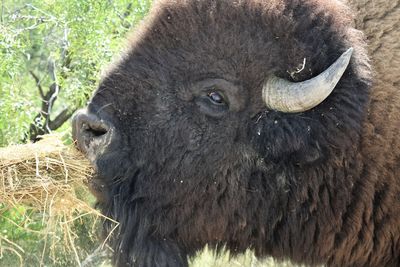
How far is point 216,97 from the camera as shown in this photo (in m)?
4.95

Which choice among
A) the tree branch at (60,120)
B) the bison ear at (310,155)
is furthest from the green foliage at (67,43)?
the bison ear at (310,155)

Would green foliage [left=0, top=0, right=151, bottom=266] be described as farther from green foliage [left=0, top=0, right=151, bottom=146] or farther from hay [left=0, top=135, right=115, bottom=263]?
hay [left=0, top=135, right=115, bottom=263]

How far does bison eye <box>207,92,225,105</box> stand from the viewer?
4957 millimetres

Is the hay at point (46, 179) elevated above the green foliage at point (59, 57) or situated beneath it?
elevated above

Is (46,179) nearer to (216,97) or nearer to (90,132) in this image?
(90,132)

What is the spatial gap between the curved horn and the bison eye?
26cm

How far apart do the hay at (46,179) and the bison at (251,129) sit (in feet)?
0.46

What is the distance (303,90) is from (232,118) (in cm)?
48

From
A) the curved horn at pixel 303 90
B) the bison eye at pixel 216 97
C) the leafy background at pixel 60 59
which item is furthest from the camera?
the leafy background at pixel 60 59

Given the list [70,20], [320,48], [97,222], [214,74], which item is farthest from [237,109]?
[70,20]

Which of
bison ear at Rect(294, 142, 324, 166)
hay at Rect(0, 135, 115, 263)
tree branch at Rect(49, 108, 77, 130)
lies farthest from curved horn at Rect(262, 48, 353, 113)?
tree branch at Rect(49, 108, 77, 130)

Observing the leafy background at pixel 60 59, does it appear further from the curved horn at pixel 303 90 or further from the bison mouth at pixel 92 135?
the curved horn at pixel 303 90

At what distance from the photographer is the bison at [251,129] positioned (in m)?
4.85

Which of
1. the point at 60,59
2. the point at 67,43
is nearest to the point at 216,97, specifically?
the point at 67,43
